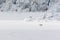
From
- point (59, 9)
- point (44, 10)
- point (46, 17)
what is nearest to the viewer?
point (46, 17)

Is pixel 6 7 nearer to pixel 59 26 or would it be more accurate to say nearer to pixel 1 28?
pixel 1 28

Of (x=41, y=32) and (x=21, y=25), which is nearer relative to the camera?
(x=41, y=32)

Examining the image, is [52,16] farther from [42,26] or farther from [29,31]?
[29,31]

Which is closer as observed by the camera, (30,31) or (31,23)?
(30,31)

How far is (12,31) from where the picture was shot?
218 centimetres

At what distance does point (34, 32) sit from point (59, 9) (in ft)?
4.25

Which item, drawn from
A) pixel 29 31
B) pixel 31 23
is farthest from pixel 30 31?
pixel 31 23

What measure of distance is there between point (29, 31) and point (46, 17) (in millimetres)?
888

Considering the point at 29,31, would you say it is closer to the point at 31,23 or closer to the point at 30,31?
the point at 30,31

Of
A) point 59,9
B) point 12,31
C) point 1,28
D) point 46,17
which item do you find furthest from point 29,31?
point 59,9

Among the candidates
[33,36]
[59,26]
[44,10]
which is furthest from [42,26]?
[44,10]

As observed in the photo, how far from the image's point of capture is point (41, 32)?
2.12 metres

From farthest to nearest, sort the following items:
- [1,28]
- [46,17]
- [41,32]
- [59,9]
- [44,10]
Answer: [44,10]
[59,9]
[46,17]
[1,28]
[41,32]

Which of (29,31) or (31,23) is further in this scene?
(31,23)
